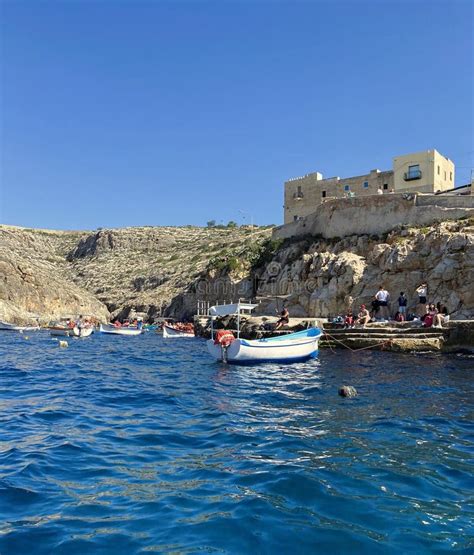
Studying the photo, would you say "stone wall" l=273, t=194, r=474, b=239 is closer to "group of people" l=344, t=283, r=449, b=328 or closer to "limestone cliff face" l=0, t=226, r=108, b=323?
"group of people" l=344, t=283, r=449, b=328

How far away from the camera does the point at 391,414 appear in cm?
1048

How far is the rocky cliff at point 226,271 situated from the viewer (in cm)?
3173

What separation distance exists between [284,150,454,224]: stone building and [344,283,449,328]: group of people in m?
16.7

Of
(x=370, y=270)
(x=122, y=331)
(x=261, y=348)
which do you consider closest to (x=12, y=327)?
(x=122, y=331)

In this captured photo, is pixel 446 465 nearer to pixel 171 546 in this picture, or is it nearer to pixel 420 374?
pixel 171 546

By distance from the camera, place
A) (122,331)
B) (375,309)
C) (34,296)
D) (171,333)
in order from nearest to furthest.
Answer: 1. (375,309)
2. (171,333)
3. (122,331)
4. (34,296)

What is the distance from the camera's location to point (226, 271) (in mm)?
53594

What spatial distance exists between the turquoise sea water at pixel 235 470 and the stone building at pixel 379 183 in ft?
118

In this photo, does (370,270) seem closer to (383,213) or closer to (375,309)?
(383,213)

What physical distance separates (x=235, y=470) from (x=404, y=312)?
76.2 feet

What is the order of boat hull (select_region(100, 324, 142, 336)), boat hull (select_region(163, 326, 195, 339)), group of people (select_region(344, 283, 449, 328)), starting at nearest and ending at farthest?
group of people (select_region(344, 283, 449, 328)) → boat hull (select_region(163, 326, 195, 339)) → boat hull (select_region(100, 324, 142, 336))

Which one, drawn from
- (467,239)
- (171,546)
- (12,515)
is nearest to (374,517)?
(171,546)

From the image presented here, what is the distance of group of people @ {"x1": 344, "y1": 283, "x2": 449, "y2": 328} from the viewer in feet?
79.4

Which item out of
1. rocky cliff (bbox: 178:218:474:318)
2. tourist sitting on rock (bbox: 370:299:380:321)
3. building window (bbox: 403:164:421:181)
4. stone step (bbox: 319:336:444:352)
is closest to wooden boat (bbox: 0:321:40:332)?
A: rocky cliff (bbox: 178:218:474:318)
